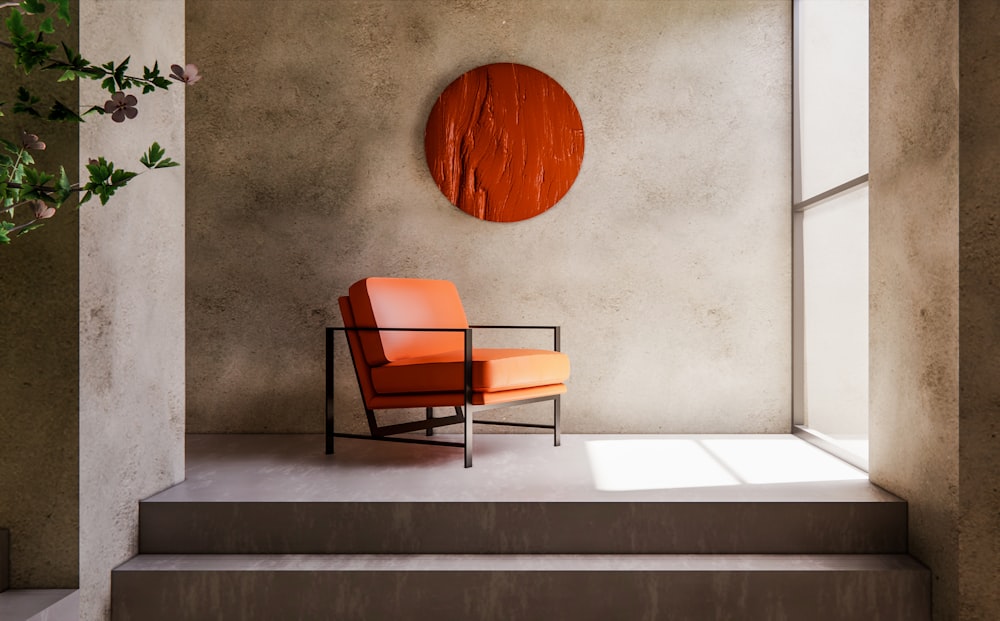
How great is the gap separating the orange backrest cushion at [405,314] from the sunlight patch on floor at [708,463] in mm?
1016

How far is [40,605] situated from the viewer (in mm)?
1754

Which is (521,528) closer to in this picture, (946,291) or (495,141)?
(946,291)

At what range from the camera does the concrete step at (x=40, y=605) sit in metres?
1.70

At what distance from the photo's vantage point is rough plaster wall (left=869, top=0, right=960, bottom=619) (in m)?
1.94

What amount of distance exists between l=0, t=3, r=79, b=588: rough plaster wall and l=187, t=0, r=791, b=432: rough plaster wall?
1.80 metres

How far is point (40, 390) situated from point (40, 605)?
2.08ft

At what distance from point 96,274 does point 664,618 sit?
2.21 metres

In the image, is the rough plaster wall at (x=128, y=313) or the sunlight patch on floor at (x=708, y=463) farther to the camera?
the sunlight patch on floor at (x=708, y=463)

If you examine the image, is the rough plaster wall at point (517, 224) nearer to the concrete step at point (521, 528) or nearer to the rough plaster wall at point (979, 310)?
the concrete step at point (521, 528)

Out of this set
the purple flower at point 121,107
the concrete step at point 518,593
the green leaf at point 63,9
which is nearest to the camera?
the green leaf at point 63,9

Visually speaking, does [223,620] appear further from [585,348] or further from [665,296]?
[665,296]

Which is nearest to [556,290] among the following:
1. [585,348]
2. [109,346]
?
[585,348]

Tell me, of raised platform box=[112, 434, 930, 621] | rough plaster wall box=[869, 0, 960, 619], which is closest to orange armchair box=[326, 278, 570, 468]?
raised platform box=[112, 434, 930, 621]

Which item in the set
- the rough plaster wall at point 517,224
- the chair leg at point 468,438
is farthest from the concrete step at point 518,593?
the rough plaster wall at point 517,224
